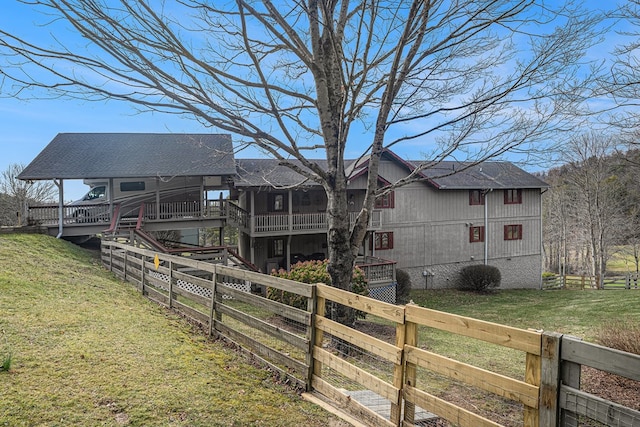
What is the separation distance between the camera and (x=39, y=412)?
353cm

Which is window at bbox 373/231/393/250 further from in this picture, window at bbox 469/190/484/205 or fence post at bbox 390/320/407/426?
fence post at bbox 390/320/407/426

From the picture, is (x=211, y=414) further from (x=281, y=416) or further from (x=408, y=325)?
(x=408, y=325)

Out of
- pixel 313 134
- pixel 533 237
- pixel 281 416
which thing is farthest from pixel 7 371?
pixel 533 237

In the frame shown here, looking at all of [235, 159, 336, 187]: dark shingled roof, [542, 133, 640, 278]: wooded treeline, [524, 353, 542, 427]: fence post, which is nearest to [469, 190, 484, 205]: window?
[542, 133, 640, 278]: wooded treeline

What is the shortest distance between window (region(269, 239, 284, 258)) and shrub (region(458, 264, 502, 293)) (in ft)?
38.4

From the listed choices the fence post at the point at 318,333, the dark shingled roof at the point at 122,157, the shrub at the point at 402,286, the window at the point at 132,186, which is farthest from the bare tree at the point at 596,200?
the fence post at the point at 318,333

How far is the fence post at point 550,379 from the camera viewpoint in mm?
2559

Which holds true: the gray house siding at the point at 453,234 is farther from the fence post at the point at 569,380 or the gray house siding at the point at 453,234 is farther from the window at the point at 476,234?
the fence post at the point at 569,380

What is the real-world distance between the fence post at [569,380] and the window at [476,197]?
25.4 m

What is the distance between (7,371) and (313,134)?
21.2 feet

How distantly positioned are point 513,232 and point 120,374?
28.3m

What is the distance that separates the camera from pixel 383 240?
78.6 ft

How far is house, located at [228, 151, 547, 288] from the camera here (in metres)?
21.3

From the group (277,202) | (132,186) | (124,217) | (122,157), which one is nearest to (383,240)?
(277,202)
